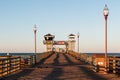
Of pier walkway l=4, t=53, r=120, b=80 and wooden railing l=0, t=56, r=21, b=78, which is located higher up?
wooden railing l=0, t=56, r=21, b=78

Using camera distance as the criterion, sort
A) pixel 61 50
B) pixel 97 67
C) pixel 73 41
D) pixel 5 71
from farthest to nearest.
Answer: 1. pixel 61 50
2. pixel 73 41
3. pixel 97 67
4. pixel 5 71

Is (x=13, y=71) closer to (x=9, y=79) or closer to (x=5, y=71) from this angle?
(x=5, y=71)

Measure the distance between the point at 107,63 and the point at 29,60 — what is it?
11.1m

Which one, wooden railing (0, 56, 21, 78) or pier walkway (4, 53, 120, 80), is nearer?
pier walkway (4, 53, 120, 80)

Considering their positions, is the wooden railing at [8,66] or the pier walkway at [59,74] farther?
the wooden railing at [8,66]

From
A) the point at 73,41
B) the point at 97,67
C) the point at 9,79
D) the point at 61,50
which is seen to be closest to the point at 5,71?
the point at 9,79

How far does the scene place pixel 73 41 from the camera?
113 m

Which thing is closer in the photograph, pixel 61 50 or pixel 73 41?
pixel 73 41

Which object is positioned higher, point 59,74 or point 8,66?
point 8,66

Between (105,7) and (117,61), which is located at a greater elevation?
(105,7)

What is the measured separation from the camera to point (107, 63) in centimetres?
2722

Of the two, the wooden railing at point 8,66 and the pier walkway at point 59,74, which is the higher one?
the wooden railing at point 8,66

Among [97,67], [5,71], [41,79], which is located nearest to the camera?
[41,79]

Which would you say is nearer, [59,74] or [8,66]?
[59,74]
